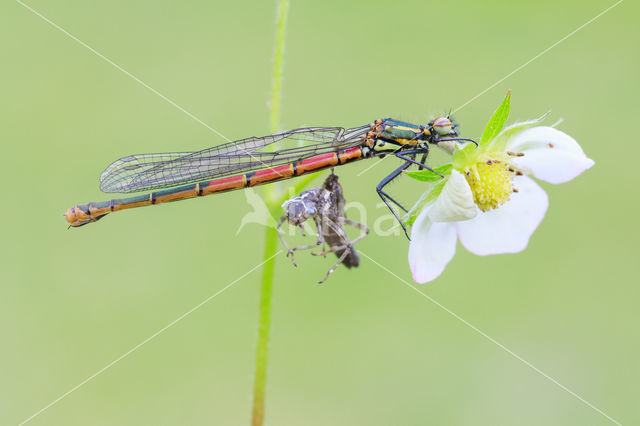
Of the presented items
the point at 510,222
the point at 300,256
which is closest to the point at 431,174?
the point at 510,222

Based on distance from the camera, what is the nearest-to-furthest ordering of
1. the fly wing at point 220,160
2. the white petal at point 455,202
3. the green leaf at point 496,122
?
the white petal at point 455,202 < the green leaf at point 496,122 < the fly wing at point 220,160

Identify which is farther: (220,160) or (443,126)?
(220,160)

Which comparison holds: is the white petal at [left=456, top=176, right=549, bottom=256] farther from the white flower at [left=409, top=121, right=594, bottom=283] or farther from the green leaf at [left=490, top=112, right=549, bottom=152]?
the green leaf at [left=490, top=112, right=549, bottom=152]

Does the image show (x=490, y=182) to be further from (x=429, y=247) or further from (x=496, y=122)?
(x=429, y=247)

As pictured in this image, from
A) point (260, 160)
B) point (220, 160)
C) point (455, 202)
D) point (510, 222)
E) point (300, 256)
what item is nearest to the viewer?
point (455, 202)

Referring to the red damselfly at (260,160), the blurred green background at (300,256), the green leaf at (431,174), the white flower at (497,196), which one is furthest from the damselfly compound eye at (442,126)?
the blurred green background at (300,256)

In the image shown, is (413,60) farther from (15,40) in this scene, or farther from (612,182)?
(15,40)

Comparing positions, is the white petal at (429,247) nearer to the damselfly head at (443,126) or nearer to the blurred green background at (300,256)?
the damselfly head at (443,126)
